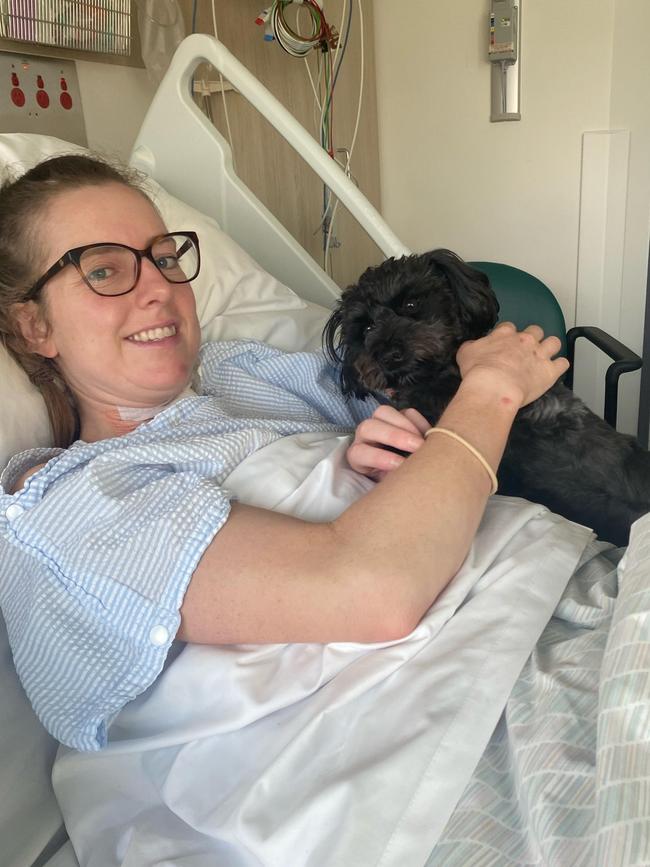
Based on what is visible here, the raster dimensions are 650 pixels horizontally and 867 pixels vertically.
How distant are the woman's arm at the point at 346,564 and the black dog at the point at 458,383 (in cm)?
63

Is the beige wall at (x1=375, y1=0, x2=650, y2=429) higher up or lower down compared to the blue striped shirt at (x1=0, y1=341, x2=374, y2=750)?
higher up

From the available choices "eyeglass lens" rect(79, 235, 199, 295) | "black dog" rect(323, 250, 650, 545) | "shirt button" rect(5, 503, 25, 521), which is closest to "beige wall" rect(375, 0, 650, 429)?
"black dog" rect(323, 250, 650, 545)

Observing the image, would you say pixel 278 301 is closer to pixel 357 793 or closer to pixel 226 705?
pixel 226 705

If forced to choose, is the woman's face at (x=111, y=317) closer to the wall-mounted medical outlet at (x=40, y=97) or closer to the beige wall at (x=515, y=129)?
the wall-mounted medical outlet at (x=40, y=97)

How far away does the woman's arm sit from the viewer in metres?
0.74

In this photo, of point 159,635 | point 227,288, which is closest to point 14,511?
point 159,635

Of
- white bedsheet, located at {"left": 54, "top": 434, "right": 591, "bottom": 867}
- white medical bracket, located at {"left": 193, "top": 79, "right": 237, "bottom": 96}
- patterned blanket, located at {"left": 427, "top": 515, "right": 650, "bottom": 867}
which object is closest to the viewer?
patterned blanket, located at {"left": 427, "top": 515, "right": 650, "bottom": 867}

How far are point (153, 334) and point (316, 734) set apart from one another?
2.11ft

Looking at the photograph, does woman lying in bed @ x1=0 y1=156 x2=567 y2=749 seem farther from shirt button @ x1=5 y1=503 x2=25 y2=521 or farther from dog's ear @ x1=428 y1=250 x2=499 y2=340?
dog's ear @ x1=428 y1=250 x2=499 y2=340

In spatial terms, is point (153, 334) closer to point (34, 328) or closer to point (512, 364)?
point (34, 328)

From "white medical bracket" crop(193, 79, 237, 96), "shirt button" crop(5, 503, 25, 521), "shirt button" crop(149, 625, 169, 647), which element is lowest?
"shirt button" crop(149, 625, 169, 647)

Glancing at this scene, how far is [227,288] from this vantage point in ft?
5.05

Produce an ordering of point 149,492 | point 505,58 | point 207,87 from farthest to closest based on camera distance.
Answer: point 505,58 < point 207,87 < point 149,492

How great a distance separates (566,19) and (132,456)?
2.67m
